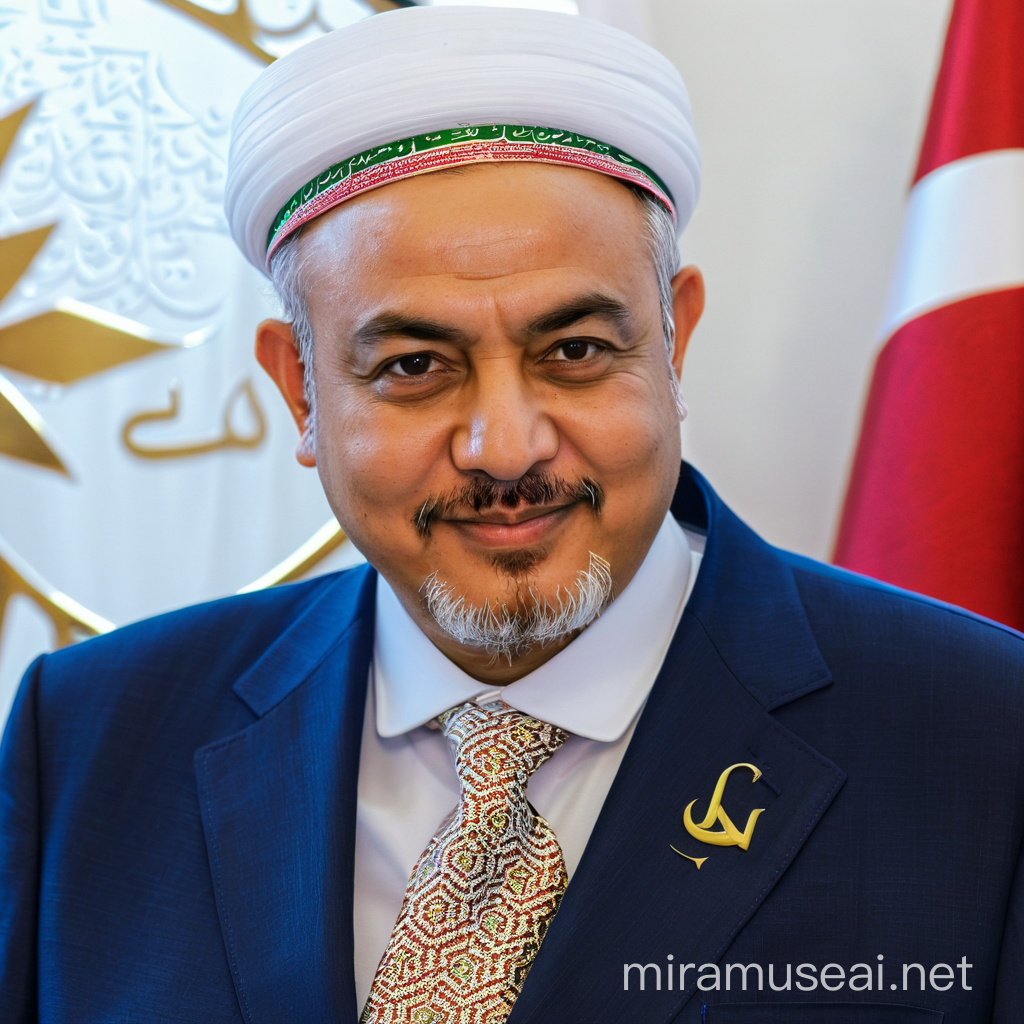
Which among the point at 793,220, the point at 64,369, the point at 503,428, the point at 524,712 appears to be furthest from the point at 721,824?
the point at 64,369

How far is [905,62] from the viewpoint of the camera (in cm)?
196

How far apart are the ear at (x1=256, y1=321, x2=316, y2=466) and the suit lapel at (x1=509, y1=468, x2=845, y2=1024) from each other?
58cm

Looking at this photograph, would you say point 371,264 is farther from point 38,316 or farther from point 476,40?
point 38,316

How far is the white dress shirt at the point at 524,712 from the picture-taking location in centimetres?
135

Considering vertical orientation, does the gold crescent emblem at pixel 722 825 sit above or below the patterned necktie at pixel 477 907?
above

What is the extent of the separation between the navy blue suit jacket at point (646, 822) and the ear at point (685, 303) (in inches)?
8.9

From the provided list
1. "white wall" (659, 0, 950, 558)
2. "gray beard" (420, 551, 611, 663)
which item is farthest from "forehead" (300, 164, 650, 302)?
"white wall" (659, 0, 950, 558)

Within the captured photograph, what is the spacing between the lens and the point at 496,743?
4.33 ft

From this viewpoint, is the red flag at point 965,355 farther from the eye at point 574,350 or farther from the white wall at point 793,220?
the eye at point 574,350

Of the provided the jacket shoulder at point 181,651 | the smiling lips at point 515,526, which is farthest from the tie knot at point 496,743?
the jacket shoulder at point 181,651

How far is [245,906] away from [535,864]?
1.25 ft

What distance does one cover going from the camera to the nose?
3.96 feet

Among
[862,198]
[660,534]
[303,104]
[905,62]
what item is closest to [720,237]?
[862,198]

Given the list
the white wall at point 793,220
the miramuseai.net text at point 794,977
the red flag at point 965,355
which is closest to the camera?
the miramuseai.net text at point 794,977
